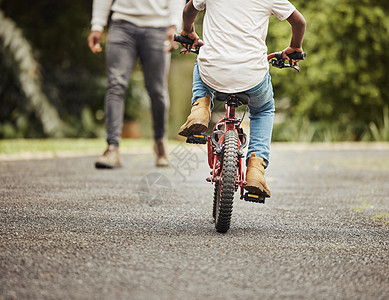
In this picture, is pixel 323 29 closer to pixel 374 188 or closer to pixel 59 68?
pixel 59 68

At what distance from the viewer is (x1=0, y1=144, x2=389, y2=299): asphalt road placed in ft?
7.16

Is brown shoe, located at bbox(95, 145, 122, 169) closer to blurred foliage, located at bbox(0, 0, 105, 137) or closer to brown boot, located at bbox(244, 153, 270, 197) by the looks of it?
brown boot, located at bbox(244, 153, 270, 197)

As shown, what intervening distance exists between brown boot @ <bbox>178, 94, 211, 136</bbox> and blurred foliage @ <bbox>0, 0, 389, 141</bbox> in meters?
8.90

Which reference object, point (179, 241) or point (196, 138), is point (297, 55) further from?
point (179, 241)

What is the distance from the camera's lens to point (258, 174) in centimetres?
321

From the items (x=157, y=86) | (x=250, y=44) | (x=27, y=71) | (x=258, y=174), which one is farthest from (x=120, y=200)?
(x=27, y=71)

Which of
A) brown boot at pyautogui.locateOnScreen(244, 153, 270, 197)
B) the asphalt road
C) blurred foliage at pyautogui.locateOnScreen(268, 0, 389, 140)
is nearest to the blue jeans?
brown boot at pyautogui.locateOnScreen(244, 153, 270, 197)

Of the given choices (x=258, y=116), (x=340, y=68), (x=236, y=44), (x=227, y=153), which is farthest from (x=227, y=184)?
(x=340, y=68)

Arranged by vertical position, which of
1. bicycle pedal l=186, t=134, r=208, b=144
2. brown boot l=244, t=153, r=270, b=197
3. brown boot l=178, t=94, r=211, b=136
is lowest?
brown boot l=244, t=153, r=270, b=197

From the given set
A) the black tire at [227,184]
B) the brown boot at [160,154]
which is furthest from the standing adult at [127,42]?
the black tire at [227,184]

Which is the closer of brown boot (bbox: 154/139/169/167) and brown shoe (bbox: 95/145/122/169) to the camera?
brown shoe (bbox: 95/145/122/169)

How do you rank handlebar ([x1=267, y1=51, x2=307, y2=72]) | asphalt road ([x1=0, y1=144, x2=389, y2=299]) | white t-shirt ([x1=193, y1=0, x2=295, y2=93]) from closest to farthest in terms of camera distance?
asphalt road ([x1=0, y1=144, x2=389, y2=299]) → white t-shirt ([x1=193, y1=0, x2=295, y2=93]) → handlebar ([x1=267, y1=51, x2=307, y2=72])

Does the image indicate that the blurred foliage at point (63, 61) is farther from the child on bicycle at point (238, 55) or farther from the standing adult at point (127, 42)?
the child on bicycle at point (238, 55)

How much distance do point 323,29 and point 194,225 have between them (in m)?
10.4
